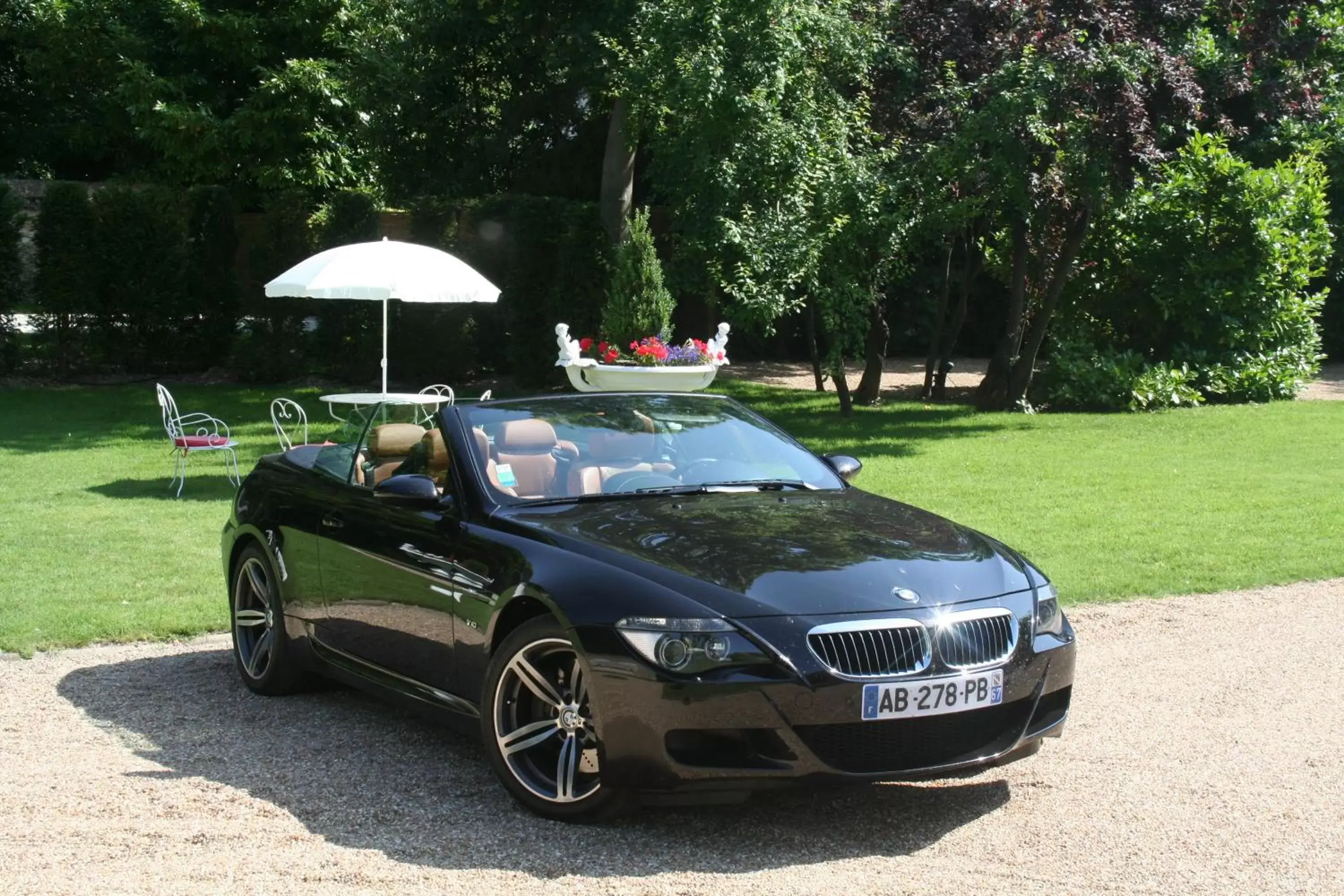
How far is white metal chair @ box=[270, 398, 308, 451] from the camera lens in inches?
587

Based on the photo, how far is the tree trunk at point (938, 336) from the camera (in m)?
21.7

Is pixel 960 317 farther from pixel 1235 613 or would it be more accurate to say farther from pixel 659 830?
pixel 659 830

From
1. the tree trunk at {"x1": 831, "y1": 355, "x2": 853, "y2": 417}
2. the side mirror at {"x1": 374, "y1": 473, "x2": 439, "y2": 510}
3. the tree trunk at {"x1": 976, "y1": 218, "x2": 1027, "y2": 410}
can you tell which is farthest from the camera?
the tree trunk at {"x1": 976, "y1": 218, "x2": 1027, "y2": 410}

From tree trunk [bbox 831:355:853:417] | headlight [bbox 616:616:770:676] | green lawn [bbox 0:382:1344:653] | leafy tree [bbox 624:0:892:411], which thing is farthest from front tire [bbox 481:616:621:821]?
tree trunk [bbox 831:355:853:417]

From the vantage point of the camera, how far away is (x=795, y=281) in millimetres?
18422

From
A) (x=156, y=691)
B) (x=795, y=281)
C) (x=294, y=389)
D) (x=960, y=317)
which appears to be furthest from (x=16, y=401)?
(x=156, y=691)

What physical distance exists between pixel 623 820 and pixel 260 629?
2734mm

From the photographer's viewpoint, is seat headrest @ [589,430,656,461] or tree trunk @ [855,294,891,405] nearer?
seat headrest @ [589,430,656,461]

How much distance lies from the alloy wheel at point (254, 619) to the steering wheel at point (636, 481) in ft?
6.04

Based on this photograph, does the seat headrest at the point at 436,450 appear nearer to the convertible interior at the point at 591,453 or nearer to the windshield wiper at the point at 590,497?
the convertible interior at the point at 591,453

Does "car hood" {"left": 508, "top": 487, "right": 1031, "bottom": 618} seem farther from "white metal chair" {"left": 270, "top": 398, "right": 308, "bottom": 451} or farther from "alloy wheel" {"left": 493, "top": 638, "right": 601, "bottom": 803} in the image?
"white metal chair" {"left": 270, "top": 398, "right": 308, "bottom": 451}

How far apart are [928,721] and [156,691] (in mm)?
3894

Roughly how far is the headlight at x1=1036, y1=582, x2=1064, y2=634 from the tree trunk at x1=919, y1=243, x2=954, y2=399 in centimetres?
1611

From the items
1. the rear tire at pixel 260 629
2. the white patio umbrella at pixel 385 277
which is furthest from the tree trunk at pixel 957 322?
the rear tire at pixel 260 629
